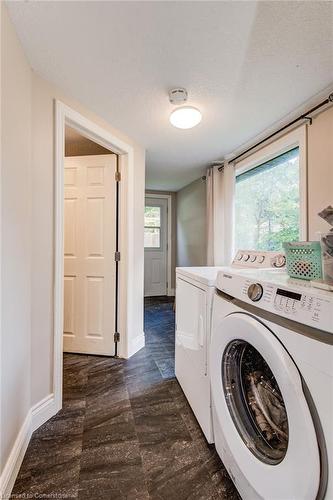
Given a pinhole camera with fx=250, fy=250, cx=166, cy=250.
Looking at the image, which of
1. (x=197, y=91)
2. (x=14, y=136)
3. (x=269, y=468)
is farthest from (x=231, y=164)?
(x=269, y=468)

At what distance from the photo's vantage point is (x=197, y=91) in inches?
66.9

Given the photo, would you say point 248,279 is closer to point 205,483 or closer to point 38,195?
point 205,483

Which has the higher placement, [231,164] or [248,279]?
[231,164]

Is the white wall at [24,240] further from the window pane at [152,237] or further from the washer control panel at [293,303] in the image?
the window pane at [152,237]

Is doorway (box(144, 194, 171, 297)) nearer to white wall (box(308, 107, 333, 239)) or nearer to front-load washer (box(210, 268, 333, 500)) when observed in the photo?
white wall (box(308, 107, 333, 239))

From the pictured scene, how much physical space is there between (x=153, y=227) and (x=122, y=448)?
4215 mm

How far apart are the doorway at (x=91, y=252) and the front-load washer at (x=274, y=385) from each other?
1496mm

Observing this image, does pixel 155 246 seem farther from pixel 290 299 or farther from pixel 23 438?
pixel 290 299

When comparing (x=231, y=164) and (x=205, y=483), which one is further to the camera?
(x=231, y=164)

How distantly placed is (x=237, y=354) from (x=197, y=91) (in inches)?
65.2

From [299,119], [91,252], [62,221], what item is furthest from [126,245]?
[299,119]

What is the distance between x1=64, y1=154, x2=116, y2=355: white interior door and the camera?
251cm

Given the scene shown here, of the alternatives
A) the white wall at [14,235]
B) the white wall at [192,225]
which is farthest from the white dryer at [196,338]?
the white wall at [192,225]

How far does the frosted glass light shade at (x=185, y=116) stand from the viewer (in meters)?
1.84
